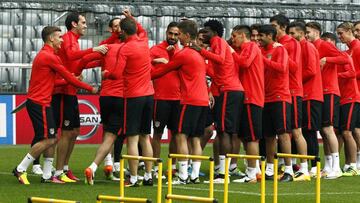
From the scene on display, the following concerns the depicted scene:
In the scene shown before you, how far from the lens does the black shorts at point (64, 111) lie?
1872cm

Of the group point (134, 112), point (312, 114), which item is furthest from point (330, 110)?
point (134, 112)

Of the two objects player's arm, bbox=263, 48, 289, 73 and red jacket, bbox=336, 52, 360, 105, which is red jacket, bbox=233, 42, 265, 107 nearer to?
player's arm, bbox=263, 48, 289, 73

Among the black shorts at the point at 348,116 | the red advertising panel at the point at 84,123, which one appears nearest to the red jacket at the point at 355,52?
the black shorts at the point at 348,116

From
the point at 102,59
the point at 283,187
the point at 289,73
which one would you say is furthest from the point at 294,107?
the point at 102,59

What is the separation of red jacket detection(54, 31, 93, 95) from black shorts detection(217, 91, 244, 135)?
2.22 metres

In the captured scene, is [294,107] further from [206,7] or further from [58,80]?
[206,7]

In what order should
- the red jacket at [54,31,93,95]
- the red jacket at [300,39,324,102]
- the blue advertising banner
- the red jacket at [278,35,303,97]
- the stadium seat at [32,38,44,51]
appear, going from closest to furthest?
the red jacket at [54,31,93,95] < the red jacket at [278,35,303,97] < the red jacket at [300,39,324,102] < the blue advertising banner < the stadium seat at [32,38,44,51]

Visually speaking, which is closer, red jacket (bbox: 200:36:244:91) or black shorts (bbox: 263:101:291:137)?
red jacket (bbox: 200:36:244:91)

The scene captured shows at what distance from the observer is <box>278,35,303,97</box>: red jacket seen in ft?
62.3

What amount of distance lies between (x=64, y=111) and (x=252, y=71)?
2.99 metres

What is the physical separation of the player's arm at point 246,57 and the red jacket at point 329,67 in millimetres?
1860

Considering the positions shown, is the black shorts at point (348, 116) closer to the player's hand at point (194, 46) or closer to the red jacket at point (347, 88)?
the red jacket at point (347, 88)

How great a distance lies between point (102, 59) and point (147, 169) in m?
2.38

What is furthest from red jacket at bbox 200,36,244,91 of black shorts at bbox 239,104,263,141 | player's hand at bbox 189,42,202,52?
player's hand at bbox 189,42,202,52
